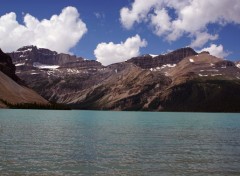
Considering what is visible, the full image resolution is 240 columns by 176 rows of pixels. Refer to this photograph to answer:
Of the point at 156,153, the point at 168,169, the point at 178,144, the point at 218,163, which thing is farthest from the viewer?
the point at 178,144

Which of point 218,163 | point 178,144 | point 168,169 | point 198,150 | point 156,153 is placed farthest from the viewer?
point 178,144

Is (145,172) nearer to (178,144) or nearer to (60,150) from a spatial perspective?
(60,150)

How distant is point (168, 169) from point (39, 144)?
25.3 meters

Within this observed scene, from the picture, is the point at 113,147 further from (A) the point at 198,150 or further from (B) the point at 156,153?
(A) the point at 198,150

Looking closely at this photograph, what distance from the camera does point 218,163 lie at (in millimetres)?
46375

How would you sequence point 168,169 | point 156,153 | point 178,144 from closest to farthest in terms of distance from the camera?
1. point 168,169
2. point 156,153
3. point 178,144

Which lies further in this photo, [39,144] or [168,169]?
[39,144]

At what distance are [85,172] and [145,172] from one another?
6.08 m

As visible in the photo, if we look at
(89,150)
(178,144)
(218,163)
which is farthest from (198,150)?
(89,150)

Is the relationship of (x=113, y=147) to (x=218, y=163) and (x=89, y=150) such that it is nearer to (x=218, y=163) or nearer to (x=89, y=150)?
(x=89, y=150)

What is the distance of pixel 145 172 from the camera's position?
39.9m

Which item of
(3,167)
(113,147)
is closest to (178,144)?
(113,147)

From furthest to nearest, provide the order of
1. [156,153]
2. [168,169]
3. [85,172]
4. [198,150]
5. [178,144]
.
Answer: [178,144] → [198,150] → [156,153] → [168,169] → [85,172]

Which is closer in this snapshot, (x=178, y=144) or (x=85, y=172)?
(x=85, y=172)
